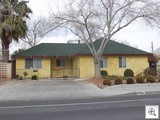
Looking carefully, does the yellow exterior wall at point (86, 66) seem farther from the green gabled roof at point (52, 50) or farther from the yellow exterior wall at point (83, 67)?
the green gabled roof at point (52, 50)

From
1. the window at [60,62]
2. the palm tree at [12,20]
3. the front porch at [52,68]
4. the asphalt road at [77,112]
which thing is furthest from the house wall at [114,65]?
the asphalt road at [77,112]

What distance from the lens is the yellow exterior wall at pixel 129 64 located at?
1574 inches

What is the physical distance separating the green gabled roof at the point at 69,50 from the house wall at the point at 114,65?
2.41ft

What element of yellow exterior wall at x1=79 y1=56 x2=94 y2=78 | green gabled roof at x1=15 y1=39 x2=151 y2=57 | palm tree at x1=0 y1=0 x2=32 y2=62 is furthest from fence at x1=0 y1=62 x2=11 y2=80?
yellow exterior wall at x1=79 y1=56 x2=94 y2=78

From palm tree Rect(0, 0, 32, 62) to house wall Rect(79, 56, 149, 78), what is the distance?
8.05 m

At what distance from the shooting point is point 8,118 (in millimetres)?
10938

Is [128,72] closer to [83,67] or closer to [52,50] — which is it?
[83,67]

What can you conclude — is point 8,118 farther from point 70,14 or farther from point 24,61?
point 24,61

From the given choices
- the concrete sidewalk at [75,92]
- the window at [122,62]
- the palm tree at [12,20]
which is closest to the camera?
the concrete sidewalk at [75,92]

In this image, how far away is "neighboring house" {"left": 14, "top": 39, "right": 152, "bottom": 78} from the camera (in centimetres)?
3928

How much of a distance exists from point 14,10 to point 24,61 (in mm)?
6332

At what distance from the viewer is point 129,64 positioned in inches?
1590

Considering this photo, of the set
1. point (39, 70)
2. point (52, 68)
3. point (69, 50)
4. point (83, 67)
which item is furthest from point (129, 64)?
point (39, 70)

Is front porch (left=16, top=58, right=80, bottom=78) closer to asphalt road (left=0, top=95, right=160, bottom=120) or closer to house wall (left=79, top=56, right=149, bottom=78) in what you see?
house wall (left=79, top=56, right=149, bottom=78)
